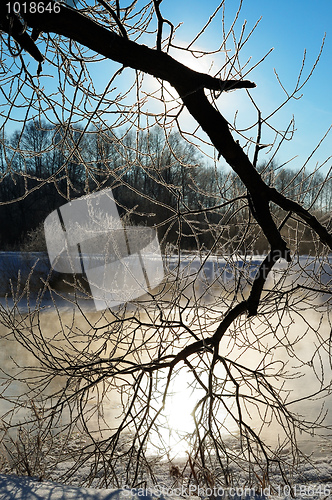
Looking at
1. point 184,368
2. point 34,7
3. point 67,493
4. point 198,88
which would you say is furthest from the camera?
point 184,368

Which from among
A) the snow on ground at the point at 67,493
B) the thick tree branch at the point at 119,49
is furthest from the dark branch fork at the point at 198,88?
the snow on ground at the point at 67,493

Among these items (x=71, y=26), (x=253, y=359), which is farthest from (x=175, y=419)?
(x=71, y=26)

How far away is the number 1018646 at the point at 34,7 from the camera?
2.05m

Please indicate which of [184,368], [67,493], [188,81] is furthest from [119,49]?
[184,368]

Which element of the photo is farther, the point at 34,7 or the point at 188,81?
the point at 188,81

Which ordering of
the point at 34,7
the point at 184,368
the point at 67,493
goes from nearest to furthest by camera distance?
the point at 67,493, the point at 34,7, the point at 184,368

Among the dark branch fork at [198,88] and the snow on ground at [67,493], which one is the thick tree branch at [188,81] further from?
the snow on ground at [67,493]

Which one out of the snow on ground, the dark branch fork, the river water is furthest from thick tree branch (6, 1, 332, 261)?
the snow on ground

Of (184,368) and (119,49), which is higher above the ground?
(119,49)

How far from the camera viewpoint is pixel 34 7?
6.75 feet

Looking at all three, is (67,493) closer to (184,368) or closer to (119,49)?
(119,49)

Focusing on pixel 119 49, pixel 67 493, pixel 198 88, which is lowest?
pixel 67 493

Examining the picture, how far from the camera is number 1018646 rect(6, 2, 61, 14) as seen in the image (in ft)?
6.72

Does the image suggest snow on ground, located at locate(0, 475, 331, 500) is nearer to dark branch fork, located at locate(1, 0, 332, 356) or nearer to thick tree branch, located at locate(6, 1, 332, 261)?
dark branch fork, located at locate(1, 0, 332, 356)
